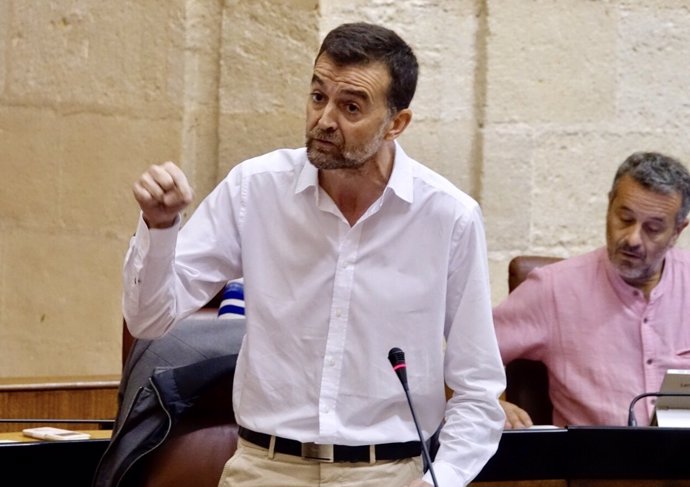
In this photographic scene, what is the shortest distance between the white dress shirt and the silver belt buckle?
0.07ft

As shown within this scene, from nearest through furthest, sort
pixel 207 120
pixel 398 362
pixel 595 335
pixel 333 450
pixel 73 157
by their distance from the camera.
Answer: pixel 398 362 < pixel 333 450 < pixel 595 335 < pixel 207 120 < pixel 73 157

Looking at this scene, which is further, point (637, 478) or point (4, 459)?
point (637, 478)

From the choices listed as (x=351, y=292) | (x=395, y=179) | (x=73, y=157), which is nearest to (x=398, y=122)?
(x=395, y=179)

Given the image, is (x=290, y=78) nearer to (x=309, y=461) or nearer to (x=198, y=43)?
(x=198, y=43)

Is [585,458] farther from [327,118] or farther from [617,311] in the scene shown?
[327,118]

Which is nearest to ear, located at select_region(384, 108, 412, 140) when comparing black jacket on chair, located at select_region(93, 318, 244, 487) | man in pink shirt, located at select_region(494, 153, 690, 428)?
black jacket on chair, located at select_region(93, 318, 244, 487)

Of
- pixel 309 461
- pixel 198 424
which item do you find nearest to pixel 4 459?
pixel 198 424

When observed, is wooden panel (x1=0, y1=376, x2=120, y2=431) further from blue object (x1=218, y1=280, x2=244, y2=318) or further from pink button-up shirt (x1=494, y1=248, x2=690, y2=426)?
pink button-up shirt (x1=494, y1=248, x2=690, y2=426)

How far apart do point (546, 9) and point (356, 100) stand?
2.51 m

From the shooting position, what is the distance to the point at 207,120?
489 centimetres

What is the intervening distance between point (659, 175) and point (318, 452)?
1830 mm

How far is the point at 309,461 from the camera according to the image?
2713 mm

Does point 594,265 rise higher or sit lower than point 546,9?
lower

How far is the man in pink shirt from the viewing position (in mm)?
3928
